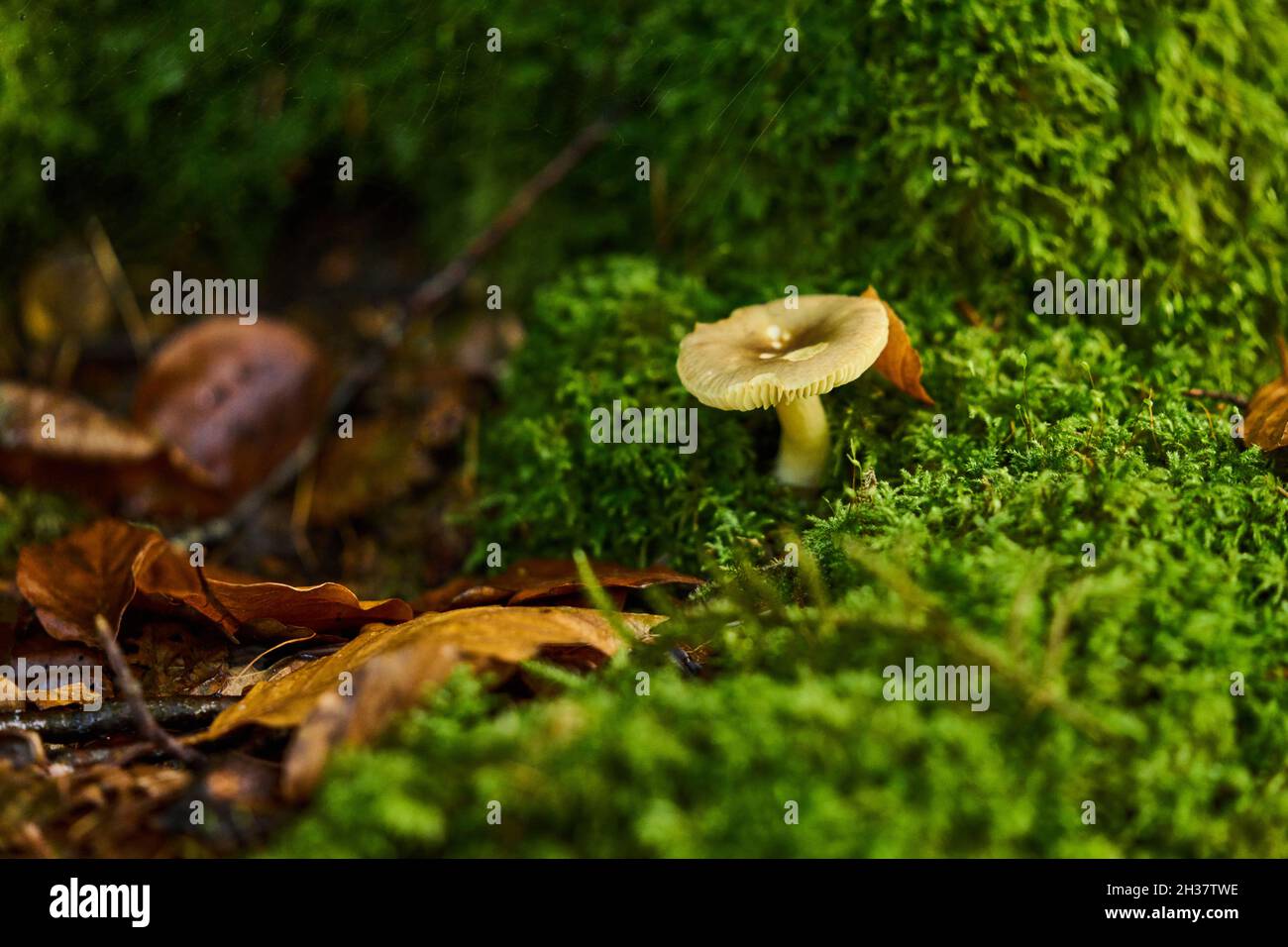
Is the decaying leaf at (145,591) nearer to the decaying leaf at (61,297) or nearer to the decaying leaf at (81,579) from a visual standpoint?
the decaying leaf at (81,579)

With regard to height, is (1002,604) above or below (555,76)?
below

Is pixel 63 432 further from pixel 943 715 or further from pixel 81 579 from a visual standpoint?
pixel 943 715

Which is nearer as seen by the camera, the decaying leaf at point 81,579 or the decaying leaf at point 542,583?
the decaying leaf at point 542,583

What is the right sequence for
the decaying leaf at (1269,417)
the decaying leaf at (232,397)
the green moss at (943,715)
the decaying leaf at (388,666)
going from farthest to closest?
1. the decaying leaf at (232,397)
2. the decaying leaf at (1269,417)
3. the decaying leaf at (388,666)
4. the green moss at (943,715)

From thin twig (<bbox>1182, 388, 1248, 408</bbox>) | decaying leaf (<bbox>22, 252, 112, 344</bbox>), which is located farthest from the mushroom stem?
decaying leaf (<bbox>22, 252, 112, 344</bbox>)

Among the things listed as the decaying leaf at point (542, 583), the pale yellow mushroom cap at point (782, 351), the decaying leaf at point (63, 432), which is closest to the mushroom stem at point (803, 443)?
the pale yellow mushroom cap at point (782, 351)
